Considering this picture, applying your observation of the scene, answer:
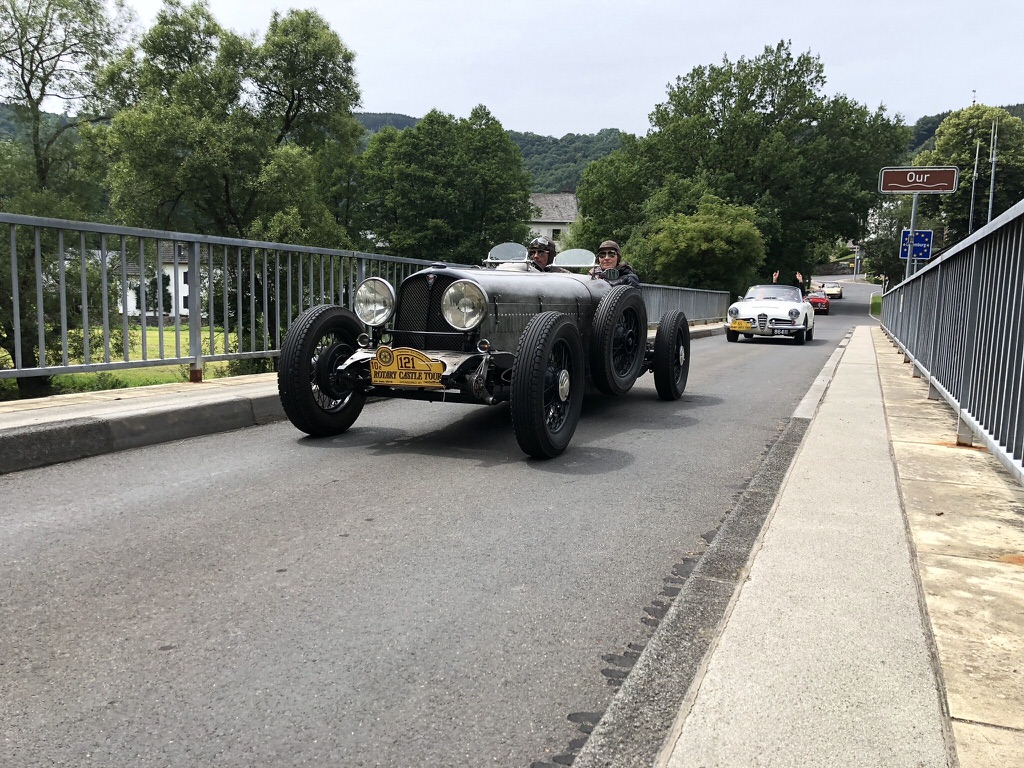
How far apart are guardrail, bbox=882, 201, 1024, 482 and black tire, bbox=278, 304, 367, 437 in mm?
3952

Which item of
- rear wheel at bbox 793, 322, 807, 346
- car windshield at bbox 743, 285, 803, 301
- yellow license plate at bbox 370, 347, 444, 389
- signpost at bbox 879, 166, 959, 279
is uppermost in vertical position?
signpost at bbox 879, 166, 959, 279

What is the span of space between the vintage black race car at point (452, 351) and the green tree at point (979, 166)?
60.4m

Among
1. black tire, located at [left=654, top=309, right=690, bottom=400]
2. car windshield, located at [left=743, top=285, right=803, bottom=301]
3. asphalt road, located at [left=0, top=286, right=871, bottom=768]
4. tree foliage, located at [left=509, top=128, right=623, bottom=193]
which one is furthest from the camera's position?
tree foliage, located at [left=509, top=128, right=623, bottom=193]

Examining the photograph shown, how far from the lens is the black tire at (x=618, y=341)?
660 cm

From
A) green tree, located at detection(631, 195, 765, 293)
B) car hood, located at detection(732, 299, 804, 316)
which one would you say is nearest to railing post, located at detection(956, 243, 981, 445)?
car hood, located at detection(732, 299, 804, 316)

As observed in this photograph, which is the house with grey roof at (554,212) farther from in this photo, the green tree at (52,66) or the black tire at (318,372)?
the black tire at (318,372)

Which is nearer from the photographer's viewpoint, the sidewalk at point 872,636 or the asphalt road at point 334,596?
the sidewalk at point 872,636

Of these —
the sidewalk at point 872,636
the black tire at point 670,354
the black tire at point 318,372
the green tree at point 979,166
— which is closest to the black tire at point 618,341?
the black tire at point 670,354

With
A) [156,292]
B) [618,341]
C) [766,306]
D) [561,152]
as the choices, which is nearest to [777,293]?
[766,306]

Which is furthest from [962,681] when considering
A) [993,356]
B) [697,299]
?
[697,299]

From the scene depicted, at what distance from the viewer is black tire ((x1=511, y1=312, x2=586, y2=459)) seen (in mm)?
4770

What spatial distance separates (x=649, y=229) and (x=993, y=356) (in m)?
37.4

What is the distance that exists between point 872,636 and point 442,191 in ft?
187

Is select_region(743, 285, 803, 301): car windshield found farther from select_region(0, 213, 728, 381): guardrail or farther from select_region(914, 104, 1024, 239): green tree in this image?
select_region(914, 104, 1024, 239): green tree
